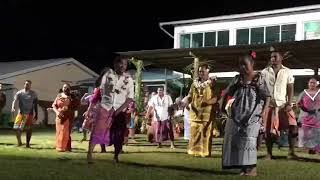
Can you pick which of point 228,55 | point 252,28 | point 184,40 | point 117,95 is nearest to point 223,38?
point 252,28

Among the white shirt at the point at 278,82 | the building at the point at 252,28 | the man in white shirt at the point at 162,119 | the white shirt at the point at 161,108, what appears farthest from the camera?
the building at the point at 252,28

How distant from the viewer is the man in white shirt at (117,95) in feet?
32.2

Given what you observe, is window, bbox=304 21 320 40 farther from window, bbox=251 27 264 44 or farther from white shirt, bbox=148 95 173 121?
white shirt, bbox=148 95 173 121

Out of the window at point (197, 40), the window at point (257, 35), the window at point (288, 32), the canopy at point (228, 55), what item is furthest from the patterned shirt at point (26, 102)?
the window at point (197, 40)

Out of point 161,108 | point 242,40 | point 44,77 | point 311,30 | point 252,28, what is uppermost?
point 252,28

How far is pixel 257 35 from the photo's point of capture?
1204 inches

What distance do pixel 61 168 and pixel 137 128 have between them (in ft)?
52.9

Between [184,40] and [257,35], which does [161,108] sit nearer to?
[257,35]

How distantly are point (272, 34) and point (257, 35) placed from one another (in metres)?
0.88

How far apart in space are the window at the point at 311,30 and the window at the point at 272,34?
5.47ft

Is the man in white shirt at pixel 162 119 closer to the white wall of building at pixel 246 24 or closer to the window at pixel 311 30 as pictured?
the window at pixel 311 30

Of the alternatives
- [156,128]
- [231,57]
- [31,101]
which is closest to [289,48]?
[231,57]

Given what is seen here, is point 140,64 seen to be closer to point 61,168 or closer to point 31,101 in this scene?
point 31,101

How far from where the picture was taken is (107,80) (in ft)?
32.1
